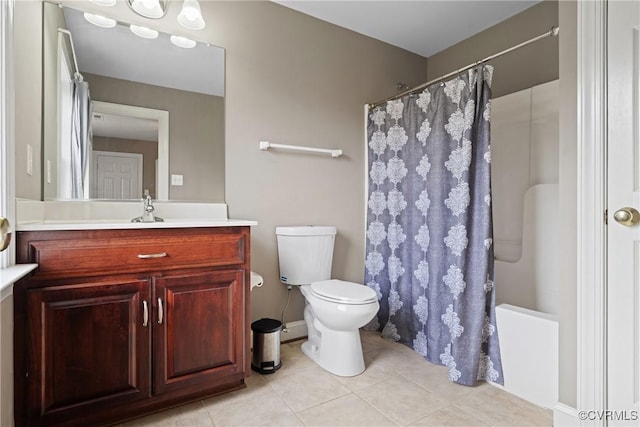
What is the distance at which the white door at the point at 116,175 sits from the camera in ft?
6.01

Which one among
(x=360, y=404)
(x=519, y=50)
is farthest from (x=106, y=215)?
(x=519, y=50)

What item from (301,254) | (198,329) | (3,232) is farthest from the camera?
(301,254)

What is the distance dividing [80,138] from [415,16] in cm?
232

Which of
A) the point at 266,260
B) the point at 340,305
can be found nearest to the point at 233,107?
the point at 266,260

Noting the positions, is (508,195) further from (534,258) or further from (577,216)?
(577,216)

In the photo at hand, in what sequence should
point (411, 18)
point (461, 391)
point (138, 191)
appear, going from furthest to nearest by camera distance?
point (411, 18) < point (138, 191) < point (461, 391)

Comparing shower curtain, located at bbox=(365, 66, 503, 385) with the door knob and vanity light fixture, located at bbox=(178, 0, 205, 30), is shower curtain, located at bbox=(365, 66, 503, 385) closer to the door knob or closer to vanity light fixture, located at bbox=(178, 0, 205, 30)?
the door knob

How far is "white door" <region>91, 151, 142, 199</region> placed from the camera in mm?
1833

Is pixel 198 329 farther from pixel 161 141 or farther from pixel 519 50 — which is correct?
pixel 519 50

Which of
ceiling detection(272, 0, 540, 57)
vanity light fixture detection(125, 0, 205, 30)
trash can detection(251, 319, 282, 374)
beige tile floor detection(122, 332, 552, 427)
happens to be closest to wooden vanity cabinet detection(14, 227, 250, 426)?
beige tile floor detection(122, 332, 552, 427)

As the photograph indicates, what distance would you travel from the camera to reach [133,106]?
1940 millimetres

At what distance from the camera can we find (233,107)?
2.19 metres

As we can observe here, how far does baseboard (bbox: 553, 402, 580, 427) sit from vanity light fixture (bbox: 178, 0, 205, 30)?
263 cm

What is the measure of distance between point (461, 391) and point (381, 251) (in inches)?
41.4
